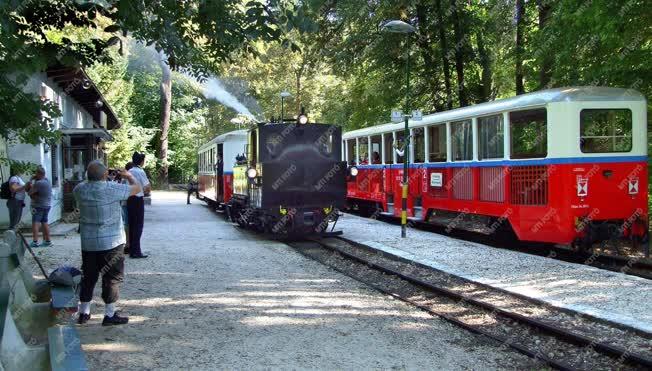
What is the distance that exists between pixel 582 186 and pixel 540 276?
2290mm

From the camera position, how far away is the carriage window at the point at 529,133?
10952 mm

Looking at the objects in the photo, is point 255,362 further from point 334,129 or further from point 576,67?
point 576,67

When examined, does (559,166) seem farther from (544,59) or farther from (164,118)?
(164,118)

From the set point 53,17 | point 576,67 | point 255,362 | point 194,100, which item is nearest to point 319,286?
point 255,362

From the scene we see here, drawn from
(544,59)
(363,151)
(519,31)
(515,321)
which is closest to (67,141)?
(363,151)

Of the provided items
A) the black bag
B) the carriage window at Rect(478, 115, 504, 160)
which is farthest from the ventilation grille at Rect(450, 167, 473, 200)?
the black bag

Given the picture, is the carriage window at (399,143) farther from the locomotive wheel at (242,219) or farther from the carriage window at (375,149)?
the locomotive wheel at (242,219)

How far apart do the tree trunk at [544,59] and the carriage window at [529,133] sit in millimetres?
3402

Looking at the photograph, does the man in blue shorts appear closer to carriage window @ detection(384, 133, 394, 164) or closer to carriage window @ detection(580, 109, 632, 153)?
carriage window @ detection(384, 133, 394, 164)

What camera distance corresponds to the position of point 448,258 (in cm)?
1093

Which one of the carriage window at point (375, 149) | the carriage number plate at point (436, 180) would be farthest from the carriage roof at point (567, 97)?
the carriage window at point (375, 149)

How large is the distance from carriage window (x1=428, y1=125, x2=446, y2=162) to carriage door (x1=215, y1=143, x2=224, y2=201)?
7785mm

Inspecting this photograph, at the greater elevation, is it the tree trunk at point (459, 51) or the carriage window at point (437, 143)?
the tree trunk at point (459, 51)

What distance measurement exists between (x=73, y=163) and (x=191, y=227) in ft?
26.2
